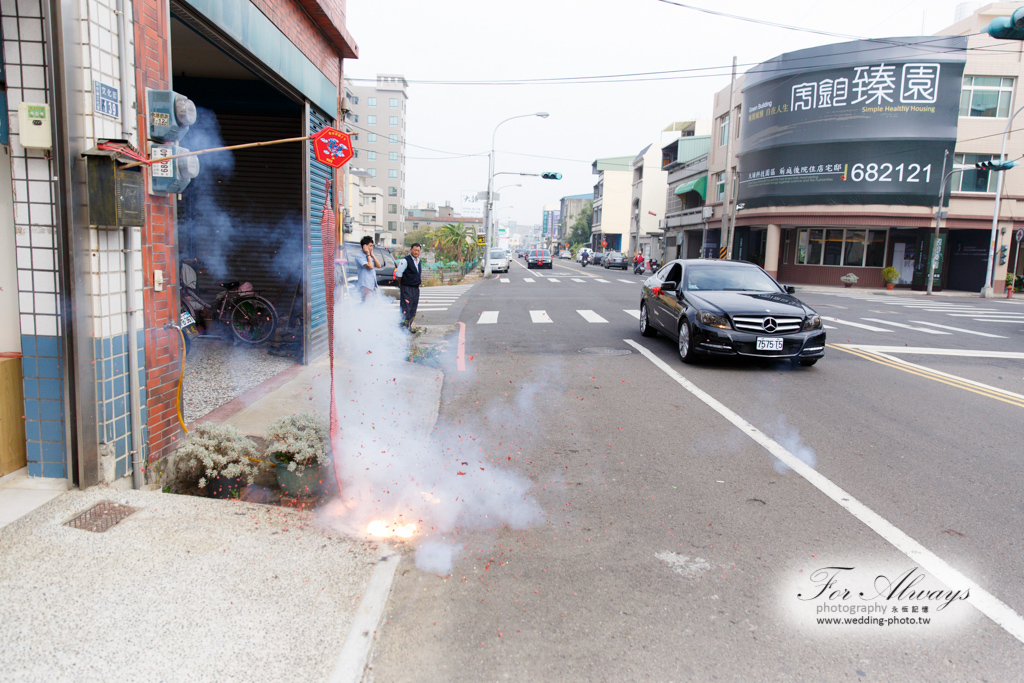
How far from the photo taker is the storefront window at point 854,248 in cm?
3581

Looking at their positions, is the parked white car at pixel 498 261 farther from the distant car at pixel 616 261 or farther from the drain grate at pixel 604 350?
the drain grate at pixel 604 350

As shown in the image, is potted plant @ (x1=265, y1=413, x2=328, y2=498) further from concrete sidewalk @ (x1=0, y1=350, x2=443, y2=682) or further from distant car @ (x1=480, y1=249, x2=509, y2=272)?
distant car @ (x1=480, y1=249, x2=509, y2=272)

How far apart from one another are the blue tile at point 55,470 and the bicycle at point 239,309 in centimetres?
508

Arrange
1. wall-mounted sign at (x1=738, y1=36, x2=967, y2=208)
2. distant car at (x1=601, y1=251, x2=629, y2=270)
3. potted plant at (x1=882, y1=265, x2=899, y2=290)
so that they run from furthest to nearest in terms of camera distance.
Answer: distant car at (x1=601, y1=251, x2=629, y2=270), potted plant at (x1=882, y1=265, x2=899, y2=290), wall-mounted sign at (x1=738, y1=36, x2=967, y2=208)

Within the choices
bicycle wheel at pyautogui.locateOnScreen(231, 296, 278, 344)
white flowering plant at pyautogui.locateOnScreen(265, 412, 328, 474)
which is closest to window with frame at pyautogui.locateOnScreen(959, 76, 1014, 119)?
bicycle wheel at pyautogui.locateOnScreen(231, 296, 278, 344)

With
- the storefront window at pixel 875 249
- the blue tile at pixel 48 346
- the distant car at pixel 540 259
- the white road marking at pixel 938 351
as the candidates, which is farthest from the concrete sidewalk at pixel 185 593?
the distant car at pixel 540 259

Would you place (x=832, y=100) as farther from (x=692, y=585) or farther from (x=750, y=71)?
(x=692, y=585)

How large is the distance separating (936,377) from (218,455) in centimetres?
904

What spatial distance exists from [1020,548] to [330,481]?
14.0 ft

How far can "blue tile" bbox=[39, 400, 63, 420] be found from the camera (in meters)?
4.07

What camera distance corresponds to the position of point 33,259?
397cm

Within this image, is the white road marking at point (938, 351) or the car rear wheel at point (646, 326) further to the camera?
the car rear wheel at point (646, 326)

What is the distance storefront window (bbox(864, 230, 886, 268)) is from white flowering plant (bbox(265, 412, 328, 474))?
1481 inches

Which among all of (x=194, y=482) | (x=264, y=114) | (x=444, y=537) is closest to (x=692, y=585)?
(x=444, y=537)
